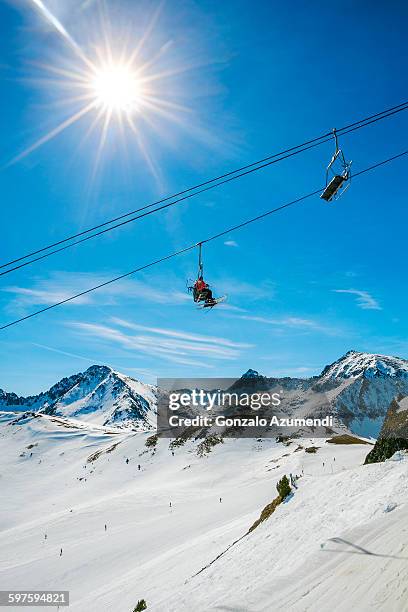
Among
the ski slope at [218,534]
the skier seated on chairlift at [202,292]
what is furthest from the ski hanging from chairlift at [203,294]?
the ski slope at [218,534]

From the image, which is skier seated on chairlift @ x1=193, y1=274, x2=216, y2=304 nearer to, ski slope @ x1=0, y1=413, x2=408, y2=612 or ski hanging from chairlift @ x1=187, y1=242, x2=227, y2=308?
ski hanging from chairlift @ x1=187, y1=242, x2=227, y2=308

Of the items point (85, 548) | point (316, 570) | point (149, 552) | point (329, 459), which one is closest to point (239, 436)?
point (329, 459)

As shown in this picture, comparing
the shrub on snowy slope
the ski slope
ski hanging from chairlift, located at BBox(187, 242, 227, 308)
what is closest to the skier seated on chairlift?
ski hanging from chairlift, located at BBox(187, 242, 227, 308)

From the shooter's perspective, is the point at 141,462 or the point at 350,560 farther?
the point at 141,462

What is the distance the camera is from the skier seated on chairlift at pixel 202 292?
17812 millimetres

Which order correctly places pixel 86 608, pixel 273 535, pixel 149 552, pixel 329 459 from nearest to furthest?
pixel 273 535 < pixel 86 608 < pixel 149 552 < pixel 329 459

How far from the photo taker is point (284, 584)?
1021cm

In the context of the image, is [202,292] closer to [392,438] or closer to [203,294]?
[203,294]

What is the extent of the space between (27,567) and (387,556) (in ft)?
118

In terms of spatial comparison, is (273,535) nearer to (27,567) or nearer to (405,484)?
(405,484)

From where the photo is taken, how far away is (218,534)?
23719 millimetres

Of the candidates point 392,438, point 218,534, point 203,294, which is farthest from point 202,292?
point 218,534

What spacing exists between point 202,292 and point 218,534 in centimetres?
1583

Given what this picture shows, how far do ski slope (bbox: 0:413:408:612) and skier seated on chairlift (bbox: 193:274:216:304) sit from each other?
10.2 meters
